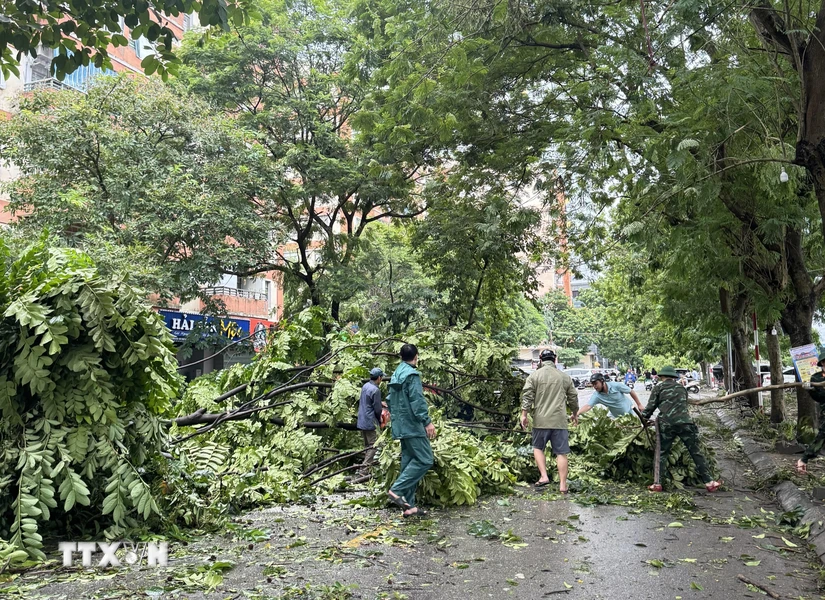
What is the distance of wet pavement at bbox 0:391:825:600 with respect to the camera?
4.67 metres

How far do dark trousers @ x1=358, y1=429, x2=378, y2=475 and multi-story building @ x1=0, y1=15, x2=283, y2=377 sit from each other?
8803 millimetres

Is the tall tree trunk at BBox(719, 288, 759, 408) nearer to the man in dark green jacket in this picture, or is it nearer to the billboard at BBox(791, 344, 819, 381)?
the billboard at BBox(791, 344, 819, 381)

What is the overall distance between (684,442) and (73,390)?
7024 mm

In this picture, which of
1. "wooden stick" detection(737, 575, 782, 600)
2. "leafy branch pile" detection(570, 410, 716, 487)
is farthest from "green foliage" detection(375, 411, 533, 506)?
"wooden stick" detection(737, 575, 782, 600)

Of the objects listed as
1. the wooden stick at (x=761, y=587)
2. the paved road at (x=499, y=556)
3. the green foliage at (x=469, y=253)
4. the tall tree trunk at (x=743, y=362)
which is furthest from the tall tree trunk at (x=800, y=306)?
the wooden stick at (x=761, y=587)

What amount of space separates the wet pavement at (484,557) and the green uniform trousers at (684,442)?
2.62 ft

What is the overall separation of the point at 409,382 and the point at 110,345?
298cm

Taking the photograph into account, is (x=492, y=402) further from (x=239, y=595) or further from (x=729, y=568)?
(x=239, y=595)

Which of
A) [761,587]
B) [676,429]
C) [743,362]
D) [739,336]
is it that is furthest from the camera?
[743,362]

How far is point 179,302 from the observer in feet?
76.5

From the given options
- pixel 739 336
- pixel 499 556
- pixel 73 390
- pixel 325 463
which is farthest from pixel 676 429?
pixel 739 336

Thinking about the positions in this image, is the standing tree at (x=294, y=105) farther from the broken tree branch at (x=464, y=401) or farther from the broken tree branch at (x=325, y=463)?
the broken tree branch at (x=325, y=463)

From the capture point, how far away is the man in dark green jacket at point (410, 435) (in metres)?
7.18

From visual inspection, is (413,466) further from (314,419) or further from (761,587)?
(761,587)
